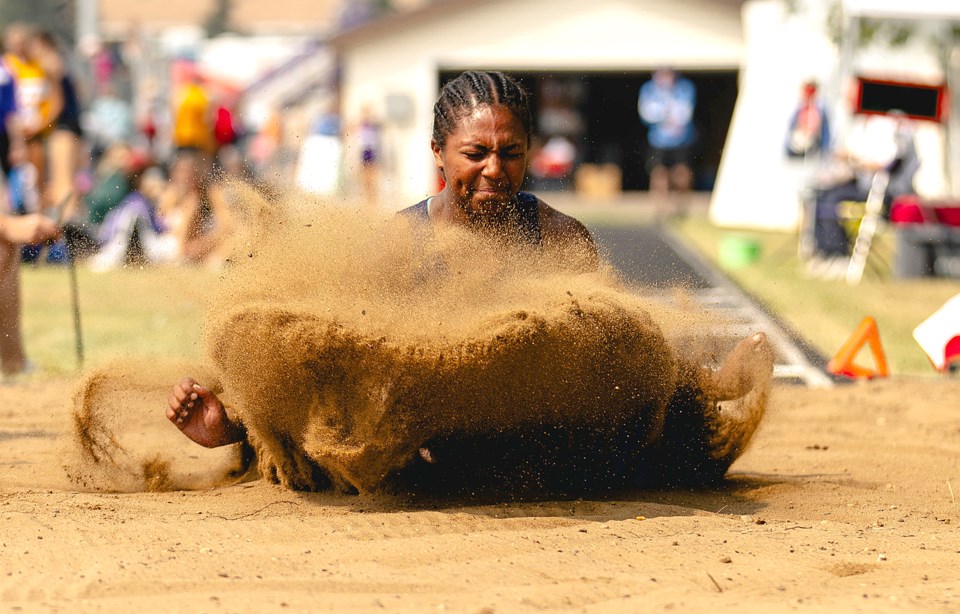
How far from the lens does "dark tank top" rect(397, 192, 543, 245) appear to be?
483cm

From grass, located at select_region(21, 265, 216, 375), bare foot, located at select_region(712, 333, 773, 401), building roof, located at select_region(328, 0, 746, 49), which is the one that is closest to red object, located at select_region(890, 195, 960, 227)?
grass, located at select_region(21, 265, 216, 375)

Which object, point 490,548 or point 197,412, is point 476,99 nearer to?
point 197,412

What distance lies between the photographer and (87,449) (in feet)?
16.7

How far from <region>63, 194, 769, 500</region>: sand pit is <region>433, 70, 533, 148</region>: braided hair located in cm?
52

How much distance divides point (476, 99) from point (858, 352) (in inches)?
164

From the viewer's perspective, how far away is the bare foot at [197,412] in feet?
15.4

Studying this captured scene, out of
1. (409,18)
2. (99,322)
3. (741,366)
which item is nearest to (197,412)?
(741,366)

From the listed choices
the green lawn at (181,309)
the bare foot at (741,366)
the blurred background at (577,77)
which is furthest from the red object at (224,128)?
the bare foot at (741,366)

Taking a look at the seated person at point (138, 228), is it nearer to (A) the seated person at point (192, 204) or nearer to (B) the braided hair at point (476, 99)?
(A) the seated person at point (192, 204)

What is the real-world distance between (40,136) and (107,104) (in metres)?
10.2

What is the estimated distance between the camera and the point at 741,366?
16.1 feet

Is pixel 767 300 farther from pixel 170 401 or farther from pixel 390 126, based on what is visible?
pixel 390 126

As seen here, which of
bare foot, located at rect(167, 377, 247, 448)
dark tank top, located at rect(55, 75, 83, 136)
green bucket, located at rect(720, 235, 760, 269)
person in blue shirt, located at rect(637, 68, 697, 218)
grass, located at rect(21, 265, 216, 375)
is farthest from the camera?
person in blue shirt, located at rect(637, 68, 697, 218)

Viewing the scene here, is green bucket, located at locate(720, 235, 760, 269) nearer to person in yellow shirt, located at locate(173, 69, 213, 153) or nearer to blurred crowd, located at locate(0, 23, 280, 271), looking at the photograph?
blurred crowd, located at locate(0, 23, 280, 271)
